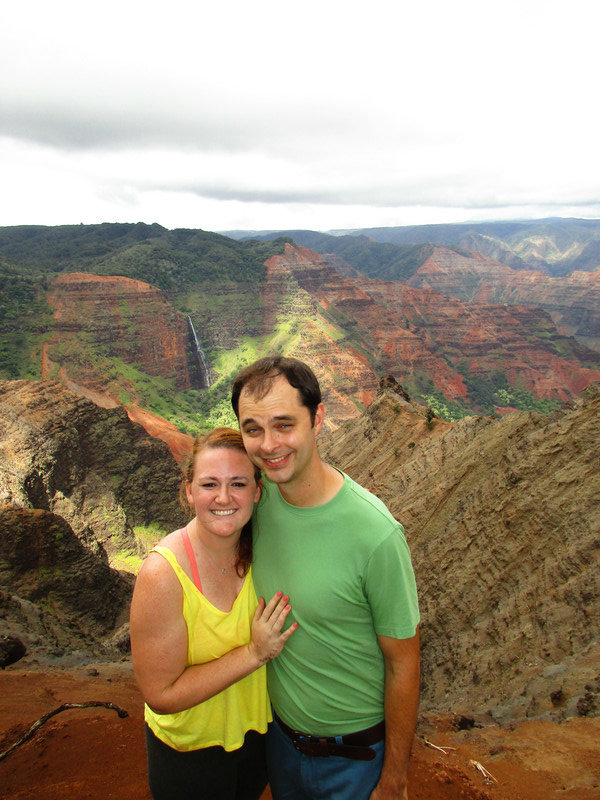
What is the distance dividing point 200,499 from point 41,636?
14.3m

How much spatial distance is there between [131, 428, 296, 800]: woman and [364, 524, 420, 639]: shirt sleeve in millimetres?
485

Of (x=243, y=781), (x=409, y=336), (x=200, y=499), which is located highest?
(x=200, y=499)

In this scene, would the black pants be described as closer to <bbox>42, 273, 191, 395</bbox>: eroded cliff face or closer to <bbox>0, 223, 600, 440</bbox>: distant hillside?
<bbox>0, 223, 600, 440</bbox>: distant hillside

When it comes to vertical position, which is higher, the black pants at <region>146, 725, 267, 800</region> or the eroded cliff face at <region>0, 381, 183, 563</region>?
the black pants at <region>146, 725, 267, 800</region>

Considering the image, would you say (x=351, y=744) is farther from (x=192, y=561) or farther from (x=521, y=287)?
(x=521, y=287)

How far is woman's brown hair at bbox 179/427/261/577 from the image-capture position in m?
2.73

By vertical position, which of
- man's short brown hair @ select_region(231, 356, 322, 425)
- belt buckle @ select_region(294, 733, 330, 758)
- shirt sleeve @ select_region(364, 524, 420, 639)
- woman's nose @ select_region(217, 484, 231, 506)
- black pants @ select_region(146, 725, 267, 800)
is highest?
man's short brown hair @ select_region(231, 356, 322, 425)

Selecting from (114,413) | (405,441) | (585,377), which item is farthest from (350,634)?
(585,377)

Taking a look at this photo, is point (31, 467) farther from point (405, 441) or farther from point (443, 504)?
point (443, 504)

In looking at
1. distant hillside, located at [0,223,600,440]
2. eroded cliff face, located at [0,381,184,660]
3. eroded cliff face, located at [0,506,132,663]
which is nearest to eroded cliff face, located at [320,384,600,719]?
eroded cliff face, located at [0,381,184,660]

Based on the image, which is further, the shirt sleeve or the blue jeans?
the blue jeans

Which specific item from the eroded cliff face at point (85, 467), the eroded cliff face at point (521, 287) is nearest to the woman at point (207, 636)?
the eroded cliff face at point (85, 467)

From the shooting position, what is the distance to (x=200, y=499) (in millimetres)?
2652

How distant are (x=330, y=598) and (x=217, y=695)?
931 mm
